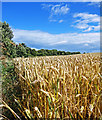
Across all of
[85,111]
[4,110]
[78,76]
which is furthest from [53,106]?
[4,110]

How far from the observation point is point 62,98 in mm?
1483

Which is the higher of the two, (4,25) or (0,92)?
(4,25)

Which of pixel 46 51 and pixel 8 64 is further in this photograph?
pixel 46 51

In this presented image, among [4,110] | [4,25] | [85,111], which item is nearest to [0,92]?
[4,110]

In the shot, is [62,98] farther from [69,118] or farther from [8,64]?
[8,64]

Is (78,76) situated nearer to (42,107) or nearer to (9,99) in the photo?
(42,107)

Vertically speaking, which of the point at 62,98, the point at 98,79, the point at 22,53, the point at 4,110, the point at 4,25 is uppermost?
the point at 4,25

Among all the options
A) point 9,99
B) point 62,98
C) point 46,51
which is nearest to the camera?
point 62,98

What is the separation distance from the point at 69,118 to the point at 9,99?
2021 mm

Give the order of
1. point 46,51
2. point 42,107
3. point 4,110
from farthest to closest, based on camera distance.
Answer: point 46,51 < point 4,110 < point 42,107

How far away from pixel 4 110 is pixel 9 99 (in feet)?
1.13

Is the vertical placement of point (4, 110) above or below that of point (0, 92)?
below

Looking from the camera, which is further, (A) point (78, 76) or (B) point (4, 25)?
(B) point (4, 25)

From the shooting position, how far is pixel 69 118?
149 cm
